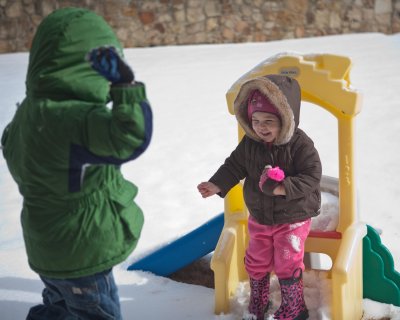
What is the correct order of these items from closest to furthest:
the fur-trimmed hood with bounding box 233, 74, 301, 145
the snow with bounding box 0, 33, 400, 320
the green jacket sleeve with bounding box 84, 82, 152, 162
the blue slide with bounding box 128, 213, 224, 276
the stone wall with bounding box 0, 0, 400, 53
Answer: the green jacket sleeve with bounding box 84, 82, 152, 162 < the fur-trimmed hood with bounding box 233, 74, 301, 145 < the snow with bounding box 0, 33, 400, 320 < the blue slide with bounding box 128, 213, 224, 276 < the stone wall with bounding box 0, 0, 400, 53

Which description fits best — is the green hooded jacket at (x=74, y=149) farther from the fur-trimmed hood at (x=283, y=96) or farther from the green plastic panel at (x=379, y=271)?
the green plastic panel at (x=379, y=271)

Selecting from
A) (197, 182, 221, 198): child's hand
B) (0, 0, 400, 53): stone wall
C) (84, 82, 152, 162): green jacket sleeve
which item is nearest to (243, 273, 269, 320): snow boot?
(197, 182, 221, 198): child's hand

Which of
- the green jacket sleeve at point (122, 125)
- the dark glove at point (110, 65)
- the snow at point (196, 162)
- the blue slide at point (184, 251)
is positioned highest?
the dark glove at point (110, 65)

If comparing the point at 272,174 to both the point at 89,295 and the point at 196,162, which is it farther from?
the point at 196,162

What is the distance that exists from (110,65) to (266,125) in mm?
793

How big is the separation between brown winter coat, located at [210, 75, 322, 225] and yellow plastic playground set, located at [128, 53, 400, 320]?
25cm

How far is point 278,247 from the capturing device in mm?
2240

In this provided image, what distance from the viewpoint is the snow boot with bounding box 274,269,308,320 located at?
7.39ft

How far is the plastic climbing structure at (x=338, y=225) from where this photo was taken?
227 cm

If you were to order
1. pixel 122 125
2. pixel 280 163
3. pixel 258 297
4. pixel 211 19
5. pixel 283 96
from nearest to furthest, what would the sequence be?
pixel 122 125 → pixel 283 96 → pixel 280 163 → pixel 258 297 → pixel 211 19

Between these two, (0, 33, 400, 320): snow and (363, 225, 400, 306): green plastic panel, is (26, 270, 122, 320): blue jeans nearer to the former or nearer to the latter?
(0, 33, 400, 320): snow

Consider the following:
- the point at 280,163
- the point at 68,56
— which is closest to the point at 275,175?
the point at 280,163

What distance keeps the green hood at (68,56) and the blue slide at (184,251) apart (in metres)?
1.36

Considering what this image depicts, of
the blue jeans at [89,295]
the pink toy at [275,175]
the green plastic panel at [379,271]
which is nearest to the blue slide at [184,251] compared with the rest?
the green plastic panel at [379,271]
